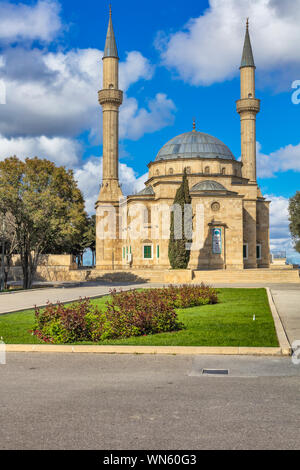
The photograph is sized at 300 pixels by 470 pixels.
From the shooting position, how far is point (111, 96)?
4650 cm

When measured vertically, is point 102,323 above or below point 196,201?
below

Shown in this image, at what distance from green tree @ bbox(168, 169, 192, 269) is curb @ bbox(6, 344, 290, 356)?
2511 cm

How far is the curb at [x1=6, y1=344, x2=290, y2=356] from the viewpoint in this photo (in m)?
8.95

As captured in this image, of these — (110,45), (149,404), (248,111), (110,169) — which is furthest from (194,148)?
(149,404)

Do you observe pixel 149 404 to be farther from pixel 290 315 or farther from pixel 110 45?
pixel 110 45

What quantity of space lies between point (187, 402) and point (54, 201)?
23.1 metres

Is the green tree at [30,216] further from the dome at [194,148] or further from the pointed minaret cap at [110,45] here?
the dome at [194,148]

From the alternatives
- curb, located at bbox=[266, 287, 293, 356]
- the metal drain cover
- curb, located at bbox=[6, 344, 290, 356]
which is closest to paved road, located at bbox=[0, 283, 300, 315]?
curb, located at bbox=[6, 344, 290, 356]

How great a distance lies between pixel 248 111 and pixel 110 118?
565 inches

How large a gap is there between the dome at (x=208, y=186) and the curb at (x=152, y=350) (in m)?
36.8

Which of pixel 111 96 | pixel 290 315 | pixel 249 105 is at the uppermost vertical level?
pixel 111 96

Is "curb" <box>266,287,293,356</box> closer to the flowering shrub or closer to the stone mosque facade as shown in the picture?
the flowering shrub

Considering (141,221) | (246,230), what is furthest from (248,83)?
(141,221)
